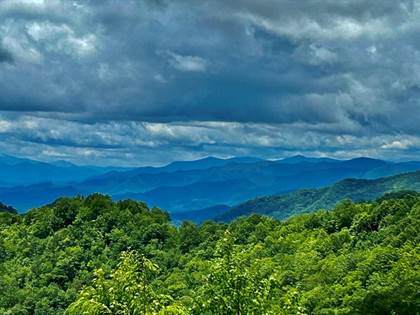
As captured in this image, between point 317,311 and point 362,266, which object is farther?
point 362,266

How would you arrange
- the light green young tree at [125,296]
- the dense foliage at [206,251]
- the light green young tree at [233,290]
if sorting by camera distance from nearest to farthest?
the light green young tree at [125,296] → the light green young tree at [233,290] → the dense foliage at [206,251]

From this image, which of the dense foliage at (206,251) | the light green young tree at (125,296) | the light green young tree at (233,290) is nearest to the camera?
the light green young tree at (125,296)

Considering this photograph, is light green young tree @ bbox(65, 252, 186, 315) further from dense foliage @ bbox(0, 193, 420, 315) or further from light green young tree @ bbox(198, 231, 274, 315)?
dense foliage @ bbox(0, 193, 420, 315)

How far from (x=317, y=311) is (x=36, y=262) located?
72.7m

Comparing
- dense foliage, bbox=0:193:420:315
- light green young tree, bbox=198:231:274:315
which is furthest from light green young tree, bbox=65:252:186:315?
dense foliage, bbox=0:193:420:315

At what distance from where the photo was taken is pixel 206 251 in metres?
155

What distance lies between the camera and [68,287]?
144375mm

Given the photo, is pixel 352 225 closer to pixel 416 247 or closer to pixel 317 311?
pixel 416 247

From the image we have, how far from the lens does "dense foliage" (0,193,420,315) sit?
109 metres

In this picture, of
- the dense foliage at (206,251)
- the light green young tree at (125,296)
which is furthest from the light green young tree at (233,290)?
the dense foliage at (206,251)

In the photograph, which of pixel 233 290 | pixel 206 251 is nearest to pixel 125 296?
pixel 233 290

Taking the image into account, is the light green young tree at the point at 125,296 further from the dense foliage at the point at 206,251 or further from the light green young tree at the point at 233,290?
the dense foliage at the point at 206,251

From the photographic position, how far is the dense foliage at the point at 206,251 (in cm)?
10856

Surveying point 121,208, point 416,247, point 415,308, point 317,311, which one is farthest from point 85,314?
point 121,208
